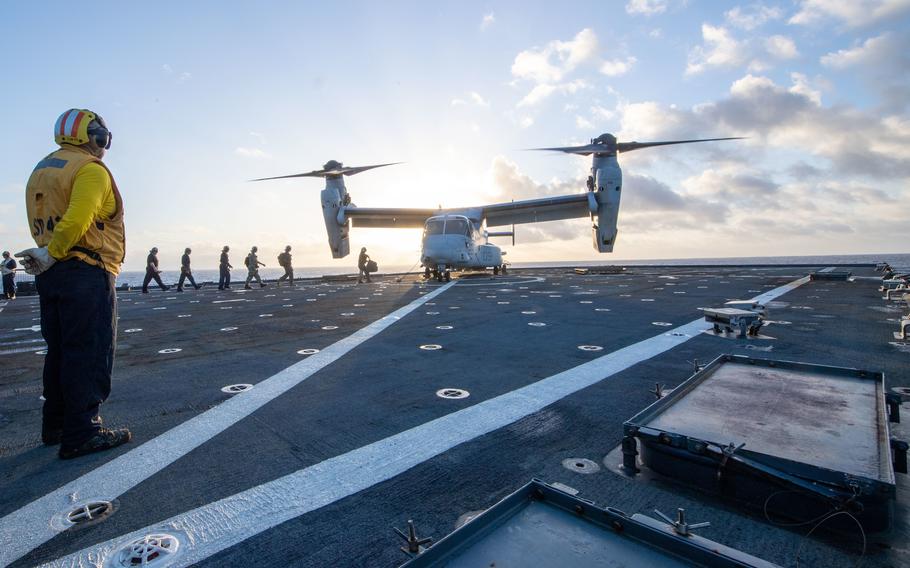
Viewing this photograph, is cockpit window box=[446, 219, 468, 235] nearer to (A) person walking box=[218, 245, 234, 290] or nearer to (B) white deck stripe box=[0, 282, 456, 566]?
(A) person walking box=[218, 245, 234, 290]

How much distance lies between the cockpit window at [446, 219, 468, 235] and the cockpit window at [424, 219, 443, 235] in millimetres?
380

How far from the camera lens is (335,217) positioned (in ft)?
76.8

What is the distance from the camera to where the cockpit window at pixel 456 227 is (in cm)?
1950

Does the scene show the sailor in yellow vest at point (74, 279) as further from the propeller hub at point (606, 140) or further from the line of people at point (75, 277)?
the propeller hub at point (606, 140)

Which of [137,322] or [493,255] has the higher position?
[493,255]

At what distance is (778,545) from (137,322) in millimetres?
10829

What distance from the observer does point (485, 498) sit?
1.95 metres

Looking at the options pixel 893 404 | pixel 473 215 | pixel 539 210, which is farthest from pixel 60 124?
pixel 539 210

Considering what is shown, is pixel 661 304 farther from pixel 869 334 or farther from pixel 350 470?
pixel 350 470

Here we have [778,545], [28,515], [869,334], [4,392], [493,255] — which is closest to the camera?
[778,545]

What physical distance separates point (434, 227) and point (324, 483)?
18.1 metres

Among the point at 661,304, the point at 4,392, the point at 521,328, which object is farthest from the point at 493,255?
the point at 4,392

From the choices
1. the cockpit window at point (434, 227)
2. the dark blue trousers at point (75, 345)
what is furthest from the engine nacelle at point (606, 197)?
the dark blue trousers at point (75, 345)

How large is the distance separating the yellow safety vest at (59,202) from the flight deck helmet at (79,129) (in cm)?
7
